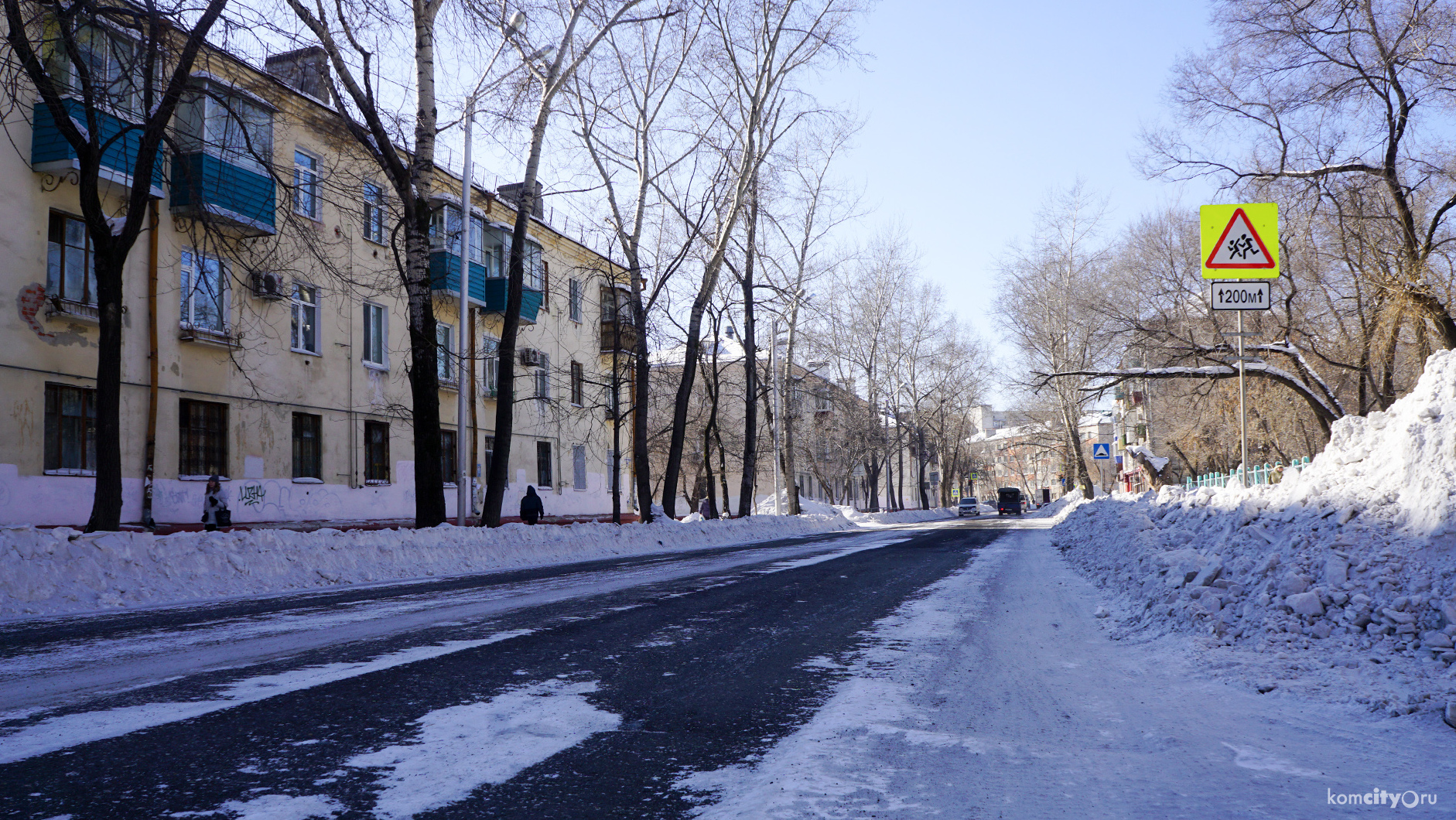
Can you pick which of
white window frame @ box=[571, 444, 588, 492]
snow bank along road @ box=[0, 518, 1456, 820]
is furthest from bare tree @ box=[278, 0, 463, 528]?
white window frame @ box=[571, 444, 588, 492]

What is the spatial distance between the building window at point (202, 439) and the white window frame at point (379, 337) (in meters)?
4.99

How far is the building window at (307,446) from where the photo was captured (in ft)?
71.5

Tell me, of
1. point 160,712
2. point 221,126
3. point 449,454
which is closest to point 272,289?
point 221,126

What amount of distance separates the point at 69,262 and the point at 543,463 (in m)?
18.4

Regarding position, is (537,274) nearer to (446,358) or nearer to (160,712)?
(446,358)

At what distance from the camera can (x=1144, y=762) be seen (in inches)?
139

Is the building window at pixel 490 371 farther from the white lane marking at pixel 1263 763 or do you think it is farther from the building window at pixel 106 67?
the white lane marking at pixel 1263 763

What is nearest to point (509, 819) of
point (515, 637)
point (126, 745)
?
point (126, 745)

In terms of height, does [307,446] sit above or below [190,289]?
below

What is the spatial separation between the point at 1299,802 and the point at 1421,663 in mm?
2099

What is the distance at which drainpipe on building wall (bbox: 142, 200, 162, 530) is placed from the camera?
1758cm

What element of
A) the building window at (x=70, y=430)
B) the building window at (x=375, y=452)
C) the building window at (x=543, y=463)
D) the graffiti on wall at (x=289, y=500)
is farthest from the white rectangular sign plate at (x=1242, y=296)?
the building window at (x=543, y=463)

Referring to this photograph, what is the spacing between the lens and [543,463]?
111 feet

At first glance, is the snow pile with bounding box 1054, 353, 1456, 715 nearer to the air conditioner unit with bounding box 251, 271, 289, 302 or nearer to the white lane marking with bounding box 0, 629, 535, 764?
the white lane marking with bounding box 0, 629, 535, 764
